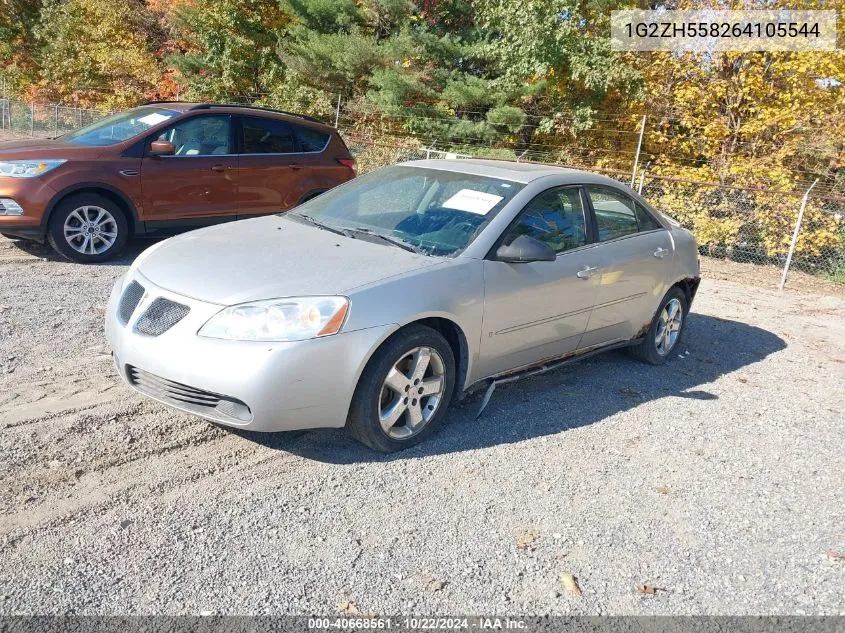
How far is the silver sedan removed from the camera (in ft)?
12.1

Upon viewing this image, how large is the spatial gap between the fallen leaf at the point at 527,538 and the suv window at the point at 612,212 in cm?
258

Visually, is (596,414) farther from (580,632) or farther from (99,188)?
(99,188)

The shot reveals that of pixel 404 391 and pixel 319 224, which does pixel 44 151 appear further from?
pixel 404 391

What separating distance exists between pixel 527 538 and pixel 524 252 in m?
Result: 1.76

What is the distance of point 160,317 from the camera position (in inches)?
151

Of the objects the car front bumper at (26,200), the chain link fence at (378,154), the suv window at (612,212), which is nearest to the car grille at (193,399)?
the suv window at (612,212)

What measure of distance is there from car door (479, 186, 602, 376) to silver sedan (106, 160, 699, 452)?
0.01m

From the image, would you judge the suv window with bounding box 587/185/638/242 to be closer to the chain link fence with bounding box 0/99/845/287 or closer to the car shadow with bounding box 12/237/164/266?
the car shadow with bounding box 12/237/164/266

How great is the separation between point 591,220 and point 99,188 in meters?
5.10

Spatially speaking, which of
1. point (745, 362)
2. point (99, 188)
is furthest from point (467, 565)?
point (99, 188)

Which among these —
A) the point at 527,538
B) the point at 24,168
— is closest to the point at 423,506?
the point at 527,538

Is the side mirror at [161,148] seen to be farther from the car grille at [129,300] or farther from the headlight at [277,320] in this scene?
the headlight at [277,320]

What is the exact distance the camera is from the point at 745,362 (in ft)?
22.7

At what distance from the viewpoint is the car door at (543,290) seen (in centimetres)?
456
